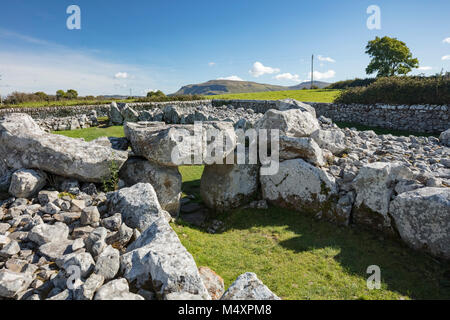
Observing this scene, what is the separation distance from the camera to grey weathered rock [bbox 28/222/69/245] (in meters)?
4.05

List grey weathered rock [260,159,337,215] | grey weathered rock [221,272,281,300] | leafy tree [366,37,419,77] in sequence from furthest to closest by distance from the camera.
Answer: leafy tree [366,37,419,77] → grey weathered rock [260,159,337,215] → grey weathered rock [221,272,281,300]

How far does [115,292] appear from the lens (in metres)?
2.96

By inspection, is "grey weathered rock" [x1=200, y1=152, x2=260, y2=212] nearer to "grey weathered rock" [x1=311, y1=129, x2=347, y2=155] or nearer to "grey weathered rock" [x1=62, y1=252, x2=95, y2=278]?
"grey weathered rock" [x1=311, y1=129, x2=347, y2=155]

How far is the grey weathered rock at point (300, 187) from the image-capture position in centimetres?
709

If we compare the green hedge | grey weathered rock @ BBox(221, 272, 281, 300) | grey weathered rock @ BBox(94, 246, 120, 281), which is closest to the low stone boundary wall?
the green hedge

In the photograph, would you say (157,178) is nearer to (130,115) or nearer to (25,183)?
(25,183)

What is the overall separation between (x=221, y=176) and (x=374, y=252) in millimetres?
4417

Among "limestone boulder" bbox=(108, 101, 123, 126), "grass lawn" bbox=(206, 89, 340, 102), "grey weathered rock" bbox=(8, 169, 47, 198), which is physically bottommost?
"grey weathered rock" bbox=(8, 169, 47, 198)

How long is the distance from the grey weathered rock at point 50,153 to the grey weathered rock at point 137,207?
1232mm

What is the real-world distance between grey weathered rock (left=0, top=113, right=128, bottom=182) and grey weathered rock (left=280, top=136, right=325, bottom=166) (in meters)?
4.73

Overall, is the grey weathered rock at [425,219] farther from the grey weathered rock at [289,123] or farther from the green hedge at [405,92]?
the green hedge at [405,92]

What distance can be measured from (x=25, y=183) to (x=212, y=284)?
4313 mm
